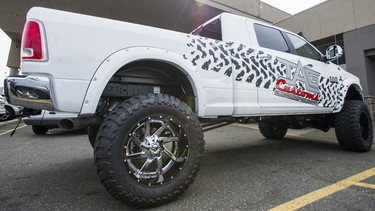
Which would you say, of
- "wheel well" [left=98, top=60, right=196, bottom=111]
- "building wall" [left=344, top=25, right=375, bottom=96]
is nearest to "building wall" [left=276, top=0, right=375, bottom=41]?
"building wall" [left=344, top=25, right=375, bottom=96]

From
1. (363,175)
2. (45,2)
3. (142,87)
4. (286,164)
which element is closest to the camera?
(142,87)

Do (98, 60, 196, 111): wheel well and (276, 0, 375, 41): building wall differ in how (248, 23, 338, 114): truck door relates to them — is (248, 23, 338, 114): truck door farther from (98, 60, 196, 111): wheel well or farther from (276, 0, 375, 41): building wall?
(276, 0, 375, 41): building wall

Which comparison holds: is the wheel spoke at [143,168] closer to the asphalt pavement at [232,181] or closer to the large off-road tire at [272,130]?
the asphalt pavement at [232,181]

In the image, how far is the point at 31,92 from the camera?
2.11 metres

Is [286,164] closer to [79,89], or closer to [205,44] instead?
[205,44]

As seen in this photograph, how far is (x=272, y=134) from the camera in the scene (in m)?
6.27

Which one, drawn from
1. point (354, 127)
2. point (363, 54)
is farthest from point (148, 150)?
point (363, 54)

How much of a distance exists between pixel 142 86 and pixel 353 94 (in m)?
4.40

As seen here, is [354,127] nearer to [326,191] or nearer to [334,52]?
[334,52]

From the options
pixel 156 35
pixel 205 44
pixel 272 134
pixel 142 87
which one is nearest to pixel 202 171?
pixel 142 87

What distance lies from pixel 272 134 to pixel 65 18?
5255 mm

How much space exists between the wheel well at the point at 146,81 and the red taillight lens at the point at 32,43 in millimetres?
660

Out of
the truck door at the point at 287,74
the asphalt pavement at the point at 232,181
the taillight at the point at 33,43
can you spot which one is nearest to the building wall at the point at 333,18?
the truck door at the point at 287,74

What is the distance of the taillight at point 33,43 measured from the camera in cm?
213
